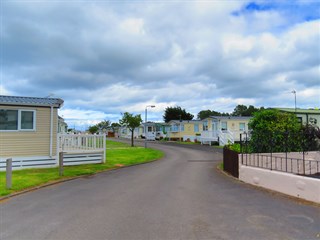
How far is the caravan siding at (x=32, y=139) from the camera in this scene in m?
14.3

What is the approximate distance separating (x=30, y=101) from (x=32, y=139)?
2.05 metres

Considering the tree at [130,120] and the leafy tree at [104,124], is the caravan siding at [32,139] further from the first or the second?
the leafy tree at [104,124]

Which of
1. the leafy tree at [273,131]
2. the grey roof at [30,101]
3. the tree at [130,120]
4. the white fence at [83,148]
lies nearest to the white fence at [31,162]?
the white fence at [83,148]

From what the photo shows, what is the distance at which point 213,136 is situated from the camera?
36188mm

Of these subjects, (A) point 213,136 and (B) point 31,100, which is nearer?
(B) point 31,100

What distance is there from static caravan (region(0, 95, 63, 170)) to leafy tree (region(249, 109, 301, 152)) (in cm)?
1071

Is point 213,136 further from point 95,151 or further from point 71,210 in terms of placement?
point 71,210

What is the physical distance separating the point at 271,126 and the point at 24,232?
40.5ft

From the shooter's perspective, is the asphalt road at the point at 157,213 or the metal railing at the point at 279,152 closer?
the asphalt road at the point at 157,213

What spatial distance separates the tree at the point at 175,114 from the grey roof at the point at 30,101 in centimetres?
6043

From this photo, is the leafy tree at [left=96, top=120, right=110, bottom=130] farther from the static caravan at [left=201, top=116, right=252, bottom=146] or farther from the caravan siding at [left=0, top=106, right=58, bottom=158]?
the caravan siding at [left=0, top=106, right=58, bottom=158]

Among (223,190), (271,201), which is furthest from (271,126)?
(271,201)

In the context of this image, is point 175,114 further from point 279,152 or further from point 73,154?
point 279,152

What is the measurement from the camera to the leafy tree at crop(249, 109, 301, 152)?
12.9m
